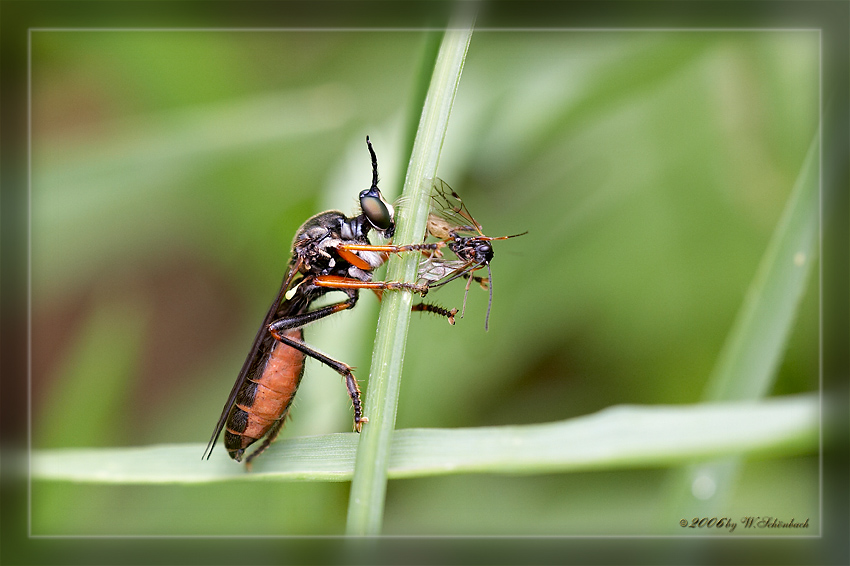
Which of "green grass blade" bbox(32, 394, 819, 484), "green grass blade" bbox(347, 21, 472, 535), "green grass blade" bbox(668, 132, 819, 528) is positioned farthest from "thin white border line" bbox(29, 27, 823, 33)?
"green grass blade" bbox(32, 394, 819, 484)

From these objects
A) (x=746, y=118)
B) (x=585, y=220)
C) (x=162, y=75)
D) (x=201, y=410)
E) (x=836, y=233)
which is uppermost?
(x=162, y=75)

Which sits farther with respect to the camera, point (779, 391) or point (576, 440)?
point (779, 391)

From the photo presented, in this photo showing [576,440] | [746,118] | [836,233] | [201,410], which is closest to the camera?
[576,440]

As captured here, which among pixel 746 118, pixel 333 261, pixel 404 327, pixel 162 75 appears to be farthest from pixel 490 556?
pixel 162 75

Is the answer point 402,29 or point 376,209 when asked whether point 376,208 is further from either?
point 402,29

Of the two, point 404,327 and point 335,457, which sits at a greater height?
point 404,327

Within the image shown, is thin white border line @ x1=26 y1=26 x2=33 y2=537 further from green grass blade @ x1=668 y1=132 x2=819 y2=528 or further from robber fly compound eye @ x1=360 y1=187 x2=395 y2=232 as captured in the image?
green grass blade @ x1=668 y1=132 x2=819 y2=528

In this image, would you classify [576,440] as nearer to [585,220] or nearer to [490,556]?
[490,556]

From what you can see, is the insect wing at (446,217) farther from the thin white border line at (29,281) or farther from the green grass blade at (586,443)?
the thin white border line at (29,281)
